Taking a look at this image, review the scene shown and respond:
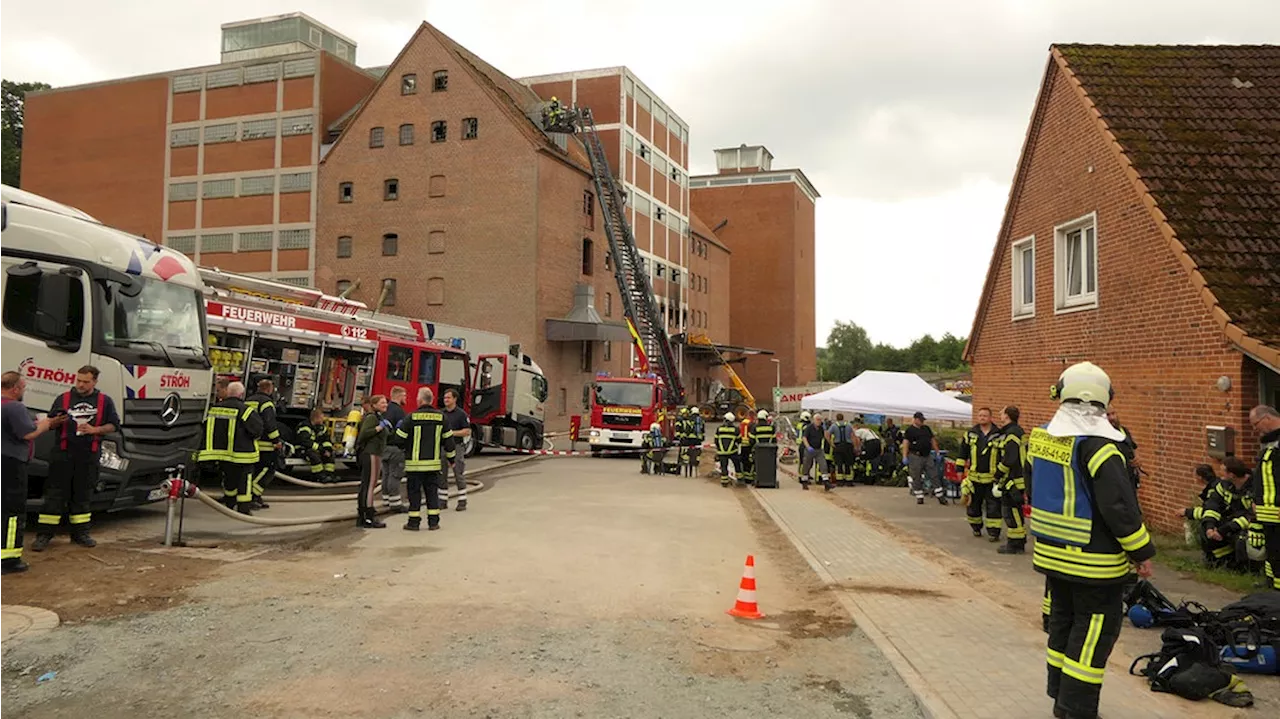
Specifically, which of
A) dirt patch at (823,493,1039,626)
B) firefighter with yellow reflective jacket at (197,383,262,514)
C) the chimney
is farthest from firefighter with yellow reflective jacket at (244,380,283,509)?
the chimney

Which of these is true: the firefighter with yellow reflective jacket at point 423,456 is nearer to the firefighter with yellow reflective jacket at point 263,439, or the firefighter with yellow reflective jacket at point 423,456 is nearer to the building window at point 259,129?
the firefighter with yellow reflective jacket at point 263,439

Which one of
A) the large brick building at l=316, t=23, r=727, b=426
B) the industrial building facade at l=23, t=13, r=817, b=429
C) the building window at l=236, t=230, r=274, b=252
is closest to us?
the large brick building at l=316, t=23, r=727, b=426

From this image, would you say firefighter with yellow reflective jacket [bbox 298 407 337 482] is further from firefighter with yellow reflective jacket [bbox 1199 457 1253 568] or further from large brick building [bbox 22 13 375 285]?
large brick building [bbox 22 13 375 285]

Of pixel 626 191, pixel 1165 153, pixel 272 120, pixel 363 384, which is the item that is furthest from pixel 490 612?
pixel 272 120

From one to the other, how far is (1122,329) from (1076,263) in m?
2.11

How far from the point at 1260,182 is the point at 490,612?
10194mm

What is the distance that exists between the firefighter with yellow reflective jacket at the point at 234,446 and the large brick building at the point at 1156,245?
11056 millimetres

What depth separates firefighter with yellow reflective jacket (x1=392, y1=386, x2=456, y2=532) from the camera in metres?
9.94

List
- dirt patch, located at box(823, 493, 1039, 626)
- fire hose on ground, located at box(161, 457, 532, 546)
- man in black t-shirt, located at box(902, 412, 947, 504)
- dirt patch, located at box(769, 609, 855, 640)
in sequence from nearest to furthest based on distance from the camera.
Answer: dirt patch, located at box(769, 609, 855, 640) → dirt patch, located at box(823, 493, 1039, 626) → fire hose on ground, located at box(161, 457, 532, 546) → man in black t-shirt, located at box(902, 412, 947, 504)

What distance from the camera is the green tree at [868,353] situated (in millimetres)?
105062

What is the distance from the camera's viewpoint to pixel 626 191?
42.7 m

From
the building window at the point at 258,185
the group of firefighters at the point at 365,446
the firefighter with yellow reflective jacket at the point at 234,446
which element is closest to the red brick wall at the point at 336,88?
the building window at the point at 258,185

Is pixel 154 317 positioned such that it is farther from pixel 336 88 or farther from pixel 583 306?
pixel 336 88

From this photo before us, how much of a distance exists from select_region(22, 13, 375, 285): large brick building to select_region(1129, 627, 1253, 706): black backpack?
40.0 meters
